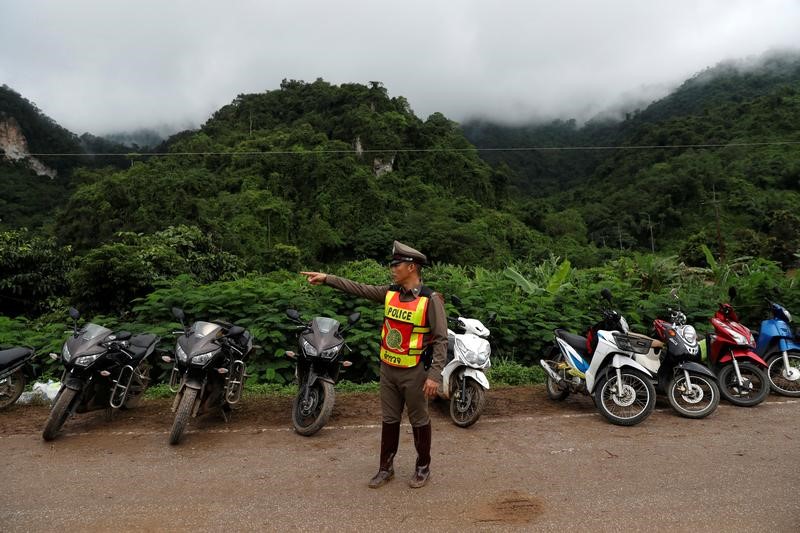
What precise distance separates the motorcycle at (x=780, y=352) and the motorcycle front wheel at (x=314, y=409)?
190 inches

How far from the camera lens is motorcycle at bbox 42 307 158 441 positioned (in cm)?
414

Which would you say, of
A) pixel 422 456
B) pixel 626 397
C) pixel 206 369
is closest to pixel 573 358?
pixel 626 397

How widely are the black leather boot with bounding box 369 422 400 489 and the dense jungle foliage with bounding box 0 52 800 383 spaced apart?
2678 mm

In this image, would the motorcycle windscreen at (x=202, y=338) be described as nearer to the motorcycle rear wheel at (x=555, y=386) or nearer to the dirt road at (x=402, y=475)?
the dirt road at (x=402, y=475)

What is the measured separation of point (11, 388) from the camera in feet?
16.7

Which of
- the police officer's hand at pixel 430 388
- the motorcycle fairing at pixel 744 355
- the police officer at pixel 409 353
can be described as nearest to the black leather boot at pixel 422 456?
the police officer at pixel 409 353

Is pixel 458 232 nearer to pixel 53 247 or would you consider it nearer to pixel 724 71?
pixel 53 247

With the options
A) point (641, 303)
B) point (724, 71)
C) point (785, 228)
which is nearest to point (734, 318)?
point (641, 303)

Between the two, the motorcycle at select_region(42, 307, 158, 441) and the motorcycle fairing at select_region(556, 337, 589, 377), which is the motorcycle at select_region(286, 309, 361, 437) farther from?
the motorcycle fairing at select_region(556, 337, 589, 377)

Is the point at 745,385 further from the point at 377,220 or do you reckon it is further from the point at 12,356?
the point at 377,220

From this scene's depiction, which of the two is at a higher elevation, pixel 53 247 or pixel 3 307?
pixel 53 247

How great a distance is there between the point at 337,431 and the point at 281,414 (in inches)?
27.2

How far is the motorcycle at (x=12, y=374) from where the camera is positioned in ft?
16.2

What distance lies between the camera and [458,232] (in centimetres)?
4484
